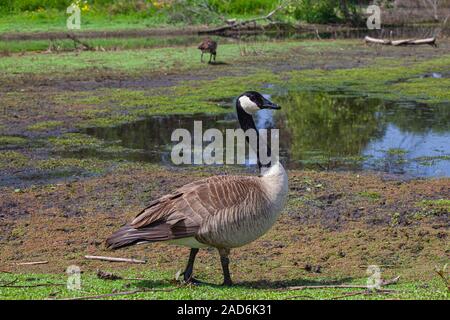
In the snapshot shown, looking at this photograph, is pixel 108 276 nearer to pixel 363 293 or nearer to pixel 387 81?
pixel 363 293

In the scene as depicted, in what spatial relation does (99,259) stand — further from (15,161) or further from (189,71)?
(189,71)

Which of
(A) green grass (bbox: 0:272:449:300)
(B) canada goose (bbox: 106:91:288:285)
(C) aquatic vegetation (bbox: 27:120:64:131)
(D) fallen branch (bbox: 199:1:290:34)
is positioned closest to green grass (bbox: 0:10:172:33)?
(D) fallen branch (bbox: 199:1:290:34)

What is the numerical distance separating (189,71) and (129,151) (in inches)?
482

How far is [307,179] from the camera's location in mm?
12242

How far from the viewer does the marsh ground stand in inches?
319

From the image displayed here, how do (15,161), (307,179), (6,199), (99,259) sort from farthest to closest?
(15,161), (307,179), (6,199), (99,259)

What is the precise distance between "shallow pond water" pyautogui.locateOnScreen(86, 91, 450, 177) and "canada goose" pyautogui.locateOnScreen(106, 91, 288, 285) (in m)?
6.08

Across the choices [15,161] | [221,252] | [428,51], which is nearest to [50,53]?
[428,51]

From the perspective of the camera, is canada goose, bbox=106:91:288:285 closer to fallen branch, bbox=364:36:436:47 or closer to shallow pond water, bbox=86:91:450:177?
shallow pond water, bbox=86:91:450:177

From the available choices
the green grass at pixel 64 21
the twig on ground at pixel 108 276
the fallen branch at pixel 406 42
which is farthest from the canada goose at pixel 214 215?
the green grass at pixel 64 21

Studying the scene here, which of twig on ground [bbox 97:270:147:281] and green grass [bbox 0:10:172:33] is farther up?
green grass [bbox 0:10:172:33]

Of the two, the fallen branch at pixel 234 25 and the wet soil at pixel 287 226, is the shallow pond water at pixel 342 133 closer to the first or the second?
the wet soil at pixel 287 226

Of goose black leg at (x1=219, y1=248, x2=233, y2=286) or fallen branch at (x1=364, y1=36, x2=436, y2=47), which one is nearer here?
goose black leg at (x1=219, y1=248, x2=233, y2=286)

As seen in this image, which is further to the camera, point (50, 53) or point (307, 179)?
point (50, 53)
